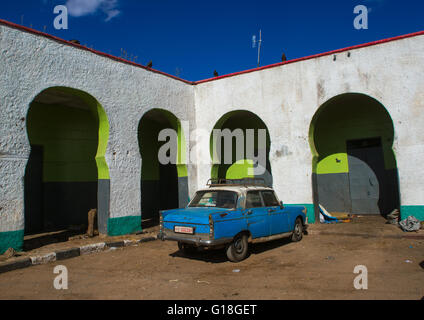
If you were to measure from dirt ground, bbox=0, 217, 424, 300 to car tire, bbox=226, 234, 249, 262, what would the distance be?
15 centimetres

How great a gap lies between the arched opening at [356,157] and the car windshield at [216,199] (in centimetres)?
569

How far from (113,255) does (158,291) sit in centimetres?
333

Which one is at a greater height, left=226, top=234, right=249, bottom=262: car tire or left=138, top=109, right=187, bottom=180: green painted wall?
left=138, top=109, right=187, bottom=180: green painted wall

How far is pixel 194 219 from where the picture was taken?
607cm

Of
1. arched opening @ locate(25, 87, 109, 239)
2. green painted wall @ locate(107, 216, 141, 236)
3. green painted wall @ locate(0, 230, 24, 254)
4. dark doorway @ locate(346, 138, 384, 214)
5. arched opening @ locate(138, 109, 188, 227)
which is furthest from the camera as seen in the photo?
arched opening @ locate(138, 109, 188, 227)

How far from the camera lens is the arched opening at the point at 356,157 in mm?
11711

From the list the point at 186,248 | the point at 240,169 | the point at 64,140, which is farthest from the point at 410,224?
the point at 64,140

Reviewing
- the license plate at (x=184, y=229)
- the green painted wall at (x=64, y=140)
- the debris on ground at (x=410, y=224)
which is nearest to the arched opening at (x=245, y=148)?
the green painted wall at (x=64, y=140)

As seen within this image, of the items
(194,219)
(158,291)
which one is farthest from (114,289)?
(194,219)

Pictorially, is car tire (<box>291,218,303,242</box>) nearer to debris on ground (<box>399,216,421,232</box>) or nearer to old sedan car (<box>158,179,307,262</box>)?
old sedan car (<box>158,179,307,262</box>)

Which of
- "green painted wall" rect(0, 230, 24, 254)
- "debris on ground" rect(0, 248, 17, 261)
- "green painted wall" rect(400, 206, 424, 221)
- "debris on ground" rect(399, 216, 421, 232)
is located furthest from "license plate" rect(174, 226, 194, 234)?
"green painted wall" rect(400, 206, 424, 221)

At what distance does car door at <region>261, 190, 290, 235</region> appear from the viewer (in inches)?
284

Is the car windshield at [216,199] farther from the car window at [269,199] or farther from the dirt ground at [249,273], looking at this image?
the dirt ground at [249,273]
